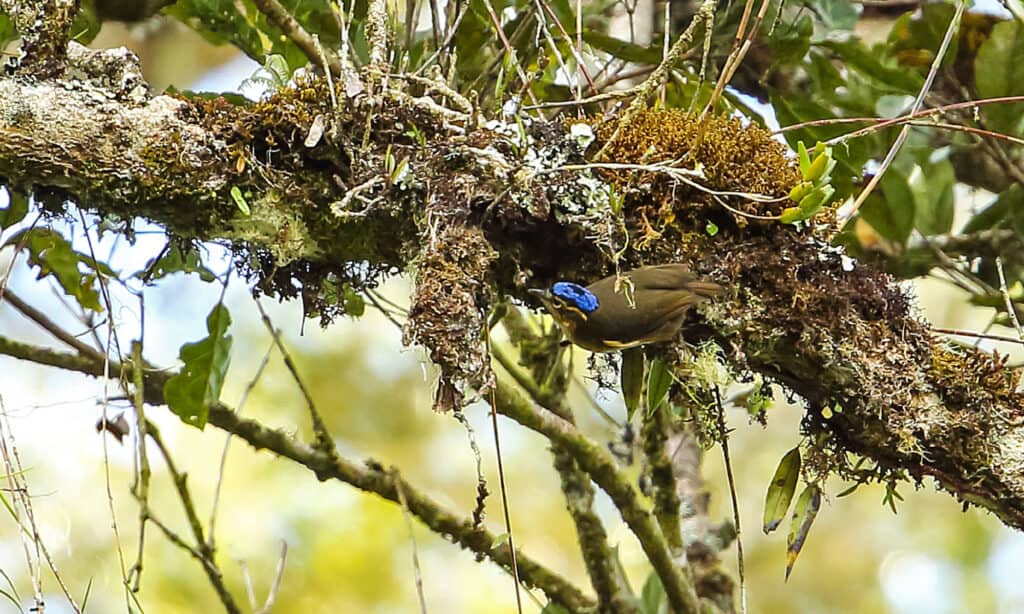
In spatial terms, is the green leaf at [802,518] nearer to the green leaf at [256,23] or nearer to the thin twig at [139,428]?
the thin twig at [139,428]

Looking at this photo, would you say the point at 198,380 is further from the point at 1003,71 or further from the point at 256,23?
the point at 1003,71

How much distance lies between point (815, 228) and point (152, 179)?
0.80 metres

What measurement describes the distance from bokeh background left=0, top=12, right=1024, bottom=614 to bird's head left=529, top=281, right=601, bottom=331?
2.55 metres

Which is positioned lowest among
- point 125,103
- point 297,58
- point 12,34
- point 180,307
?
point 125,103

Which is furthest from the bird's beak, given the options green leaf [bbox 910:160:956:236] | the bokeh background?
the bokeh background

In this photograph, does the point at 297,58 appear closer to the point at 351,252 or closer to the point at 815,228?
the point at 351,252

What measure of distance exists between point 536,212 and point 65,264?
86cm

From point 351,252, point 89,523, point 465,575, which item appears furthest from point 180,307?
point 351,252

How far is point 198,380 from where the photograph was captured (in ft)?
5.38

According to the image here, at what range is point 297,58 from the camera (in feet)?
5.91

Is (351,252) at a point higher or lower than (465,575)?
lower

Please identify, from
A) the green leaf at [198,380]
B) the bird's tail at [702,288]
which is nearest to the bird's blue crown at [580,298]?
the bird's tail at [702,288]

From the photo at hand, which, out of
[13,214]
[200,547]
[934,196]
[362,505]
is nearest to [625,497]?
[200,547]

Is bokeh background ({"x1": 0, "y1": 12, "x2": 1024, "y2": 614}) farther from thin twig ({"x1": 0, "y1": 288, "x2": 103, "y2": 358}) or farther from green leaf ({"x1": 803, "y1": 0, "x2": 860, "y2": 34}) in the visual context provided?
green leaf ({"x1": 803, "y1": 0, "x2": 860, "y2": 34})
